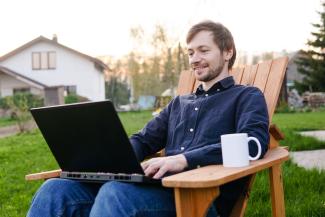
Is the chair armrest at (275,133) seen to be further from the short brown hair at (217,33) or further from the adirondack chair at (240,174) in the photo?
the short brown hair at (217,33)

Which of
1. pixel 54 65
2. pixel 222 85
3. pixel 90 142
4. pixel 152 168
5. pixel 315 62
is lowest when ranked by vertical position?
pixel 152 168

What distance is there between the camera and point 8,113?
28703mm

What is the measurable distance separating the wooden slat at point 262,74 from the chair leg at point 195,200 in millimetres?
1314

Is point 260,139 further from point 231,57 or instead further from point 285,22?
point 285,22

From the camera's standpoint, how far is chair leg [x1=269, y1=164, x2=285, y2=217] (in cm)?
254

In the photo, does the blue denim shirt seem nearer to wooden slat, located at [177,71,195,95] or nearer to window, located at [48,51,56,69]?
wooden slat, located at [177,71,195,95]

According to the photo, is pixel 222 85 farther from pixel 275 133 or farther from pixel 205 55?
pixel 275 133

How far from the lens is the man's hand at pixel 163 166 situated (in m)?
2.12

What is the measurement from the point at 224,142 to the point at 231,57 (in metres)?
0.73

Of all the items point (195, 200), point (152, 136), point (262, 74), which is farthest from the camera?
point (262, 74)

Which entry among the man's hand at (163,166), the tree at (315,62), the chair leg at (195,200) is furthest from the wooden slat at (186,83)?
the tree at (315,62)

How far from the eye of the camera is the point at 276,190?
2594 millimetres

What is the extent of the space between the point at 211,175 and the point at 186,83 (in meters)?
1.90

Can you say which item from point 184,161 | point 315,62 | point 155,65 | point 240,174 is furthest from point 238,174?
point 155,65
